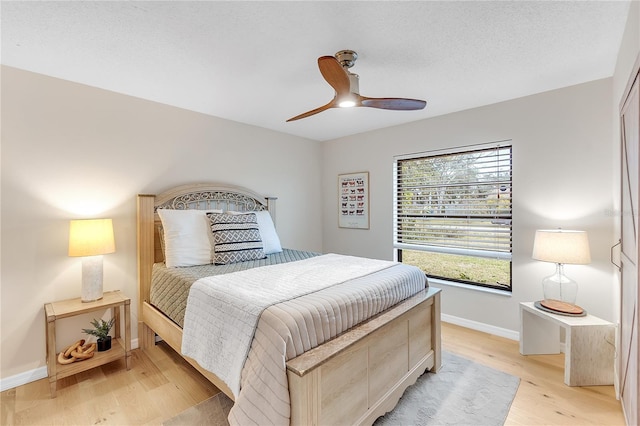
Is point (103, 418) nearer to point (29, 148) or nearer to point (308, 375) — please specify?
point (308, 375)

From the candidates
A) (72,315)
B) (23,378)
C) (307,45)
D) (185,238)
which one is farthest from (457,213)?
(23,378)

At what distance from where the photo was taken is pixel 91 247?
88.9 inches

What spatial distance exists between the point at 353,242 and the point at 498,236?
6.07ft

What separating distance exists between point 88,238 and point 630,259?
3.61m

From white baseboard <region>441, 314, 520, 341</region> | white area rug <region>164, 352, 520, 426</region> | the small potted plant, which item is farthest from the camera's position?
white baseboard <region>441, 314, 520, 341</region>

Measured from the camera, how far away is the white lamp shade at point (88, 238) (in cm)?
223

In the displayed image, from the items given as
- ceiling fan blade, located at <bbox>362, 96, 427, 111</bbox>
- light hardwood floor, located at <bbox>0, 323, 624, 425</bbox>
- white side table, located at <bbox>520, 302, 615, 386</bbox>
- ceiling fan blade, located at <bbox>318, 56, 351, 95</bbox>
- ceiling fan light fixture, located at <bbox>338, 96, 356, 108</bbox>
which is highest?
ceiling fan blade, located at <bbox>318, 56, 351, 95</bbox>

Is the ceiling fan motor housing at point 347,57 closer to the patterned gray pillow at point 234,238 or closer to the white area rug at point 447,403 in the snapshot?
the patterned gray pillow at point 234,238

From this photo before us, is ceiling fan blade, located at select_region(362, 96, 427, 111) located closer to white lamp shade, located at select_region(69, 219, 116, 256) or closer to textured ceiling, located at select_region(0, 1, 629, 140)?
textured ceiling, located at select_region(0, 1, 629, 140)

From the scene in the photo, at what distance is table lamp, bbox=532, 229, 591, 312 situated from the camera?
2254 millimetres

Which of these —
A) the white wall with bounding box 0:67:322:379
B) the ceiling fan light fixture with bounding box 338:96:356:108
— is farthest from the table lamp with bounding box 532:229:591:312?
the white wall with bounding box 0:67:322:379

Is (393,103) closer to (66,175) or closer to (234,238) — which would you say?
(234,238)

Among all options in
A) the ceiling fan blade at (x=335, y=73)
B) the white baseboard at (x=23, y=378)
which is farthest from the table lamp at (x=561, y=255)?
the white baseboard at (x=23, y=378)

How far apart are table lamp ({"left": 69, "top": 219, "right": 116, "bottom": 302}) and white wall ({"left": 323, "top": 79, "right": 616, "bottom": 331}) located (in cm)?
293
